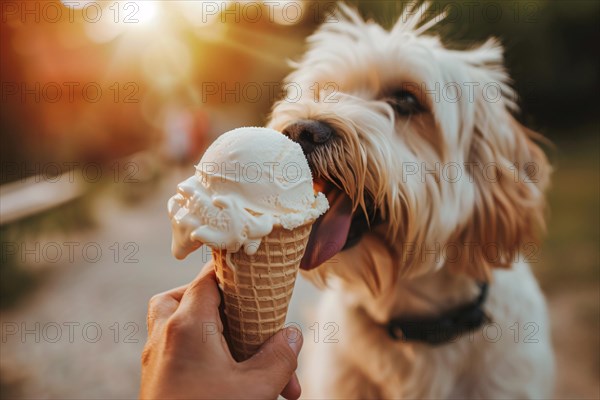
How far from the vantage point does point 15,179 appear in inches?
273

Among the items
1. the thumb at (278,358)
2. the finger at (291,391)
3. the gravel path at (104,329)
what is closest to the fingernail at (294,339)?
the thumb at (278,358)

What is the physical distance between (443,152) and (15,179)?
6593 millimetres

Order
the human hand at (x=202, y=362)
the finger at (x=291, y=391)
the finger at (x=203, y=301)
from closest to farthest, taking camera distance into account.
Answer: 1. the human hand at (x=202, y=362)
2. the finger at (x=203, y=301)
3. the finger at (x=291, y=391)

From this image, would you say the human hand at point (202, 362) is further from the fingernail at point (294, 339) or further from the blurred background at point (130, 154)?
the blurred background at point (130, 154)

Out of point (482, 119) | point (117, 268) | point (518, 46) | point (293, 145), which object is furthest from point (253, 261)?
point (518, 46)

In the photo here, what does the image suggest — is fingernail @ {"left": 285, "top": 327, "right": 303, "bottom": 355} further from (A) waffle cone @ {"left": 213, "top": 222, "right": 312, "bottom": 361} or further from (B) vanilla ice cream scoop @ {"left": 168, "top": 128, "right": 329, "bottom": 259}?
(B) vanilla ice cream scoop @ {"left": 168, "top": 128, "right": 329, "bottom": 259}

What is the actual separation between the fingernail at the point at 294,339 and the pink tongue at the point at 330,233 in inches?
15.0

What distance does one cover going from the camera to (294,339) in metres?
1.51

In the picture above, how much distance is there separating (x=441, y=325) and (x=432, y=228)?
46cm

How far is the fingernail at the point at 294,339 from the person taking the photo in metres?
1.48

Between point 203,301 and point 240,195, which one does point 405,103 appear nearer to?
point 240,195

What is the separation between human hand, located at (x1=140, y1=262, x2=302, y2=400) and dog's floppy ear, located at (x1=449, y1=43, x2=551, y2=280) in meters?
1.20

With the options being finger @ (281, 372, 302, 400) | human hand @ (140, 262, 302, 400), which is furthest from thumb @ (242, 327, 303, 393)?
finger @ (281, 372, 302, 400)

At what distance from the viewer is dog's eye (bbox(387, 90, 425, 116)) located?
7.36 ft
